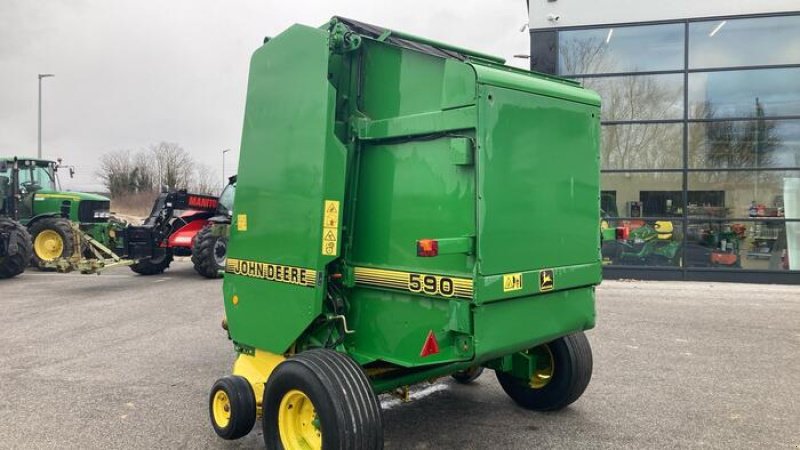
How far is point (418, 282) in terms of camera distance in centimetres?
333

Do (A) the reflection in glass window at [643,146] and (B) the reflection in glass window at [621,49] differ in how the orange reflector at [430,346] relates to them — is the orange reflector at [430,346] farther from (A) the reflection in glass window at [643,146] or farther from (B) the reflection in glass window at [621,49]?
(B) the reflection in glass window at [621,49]

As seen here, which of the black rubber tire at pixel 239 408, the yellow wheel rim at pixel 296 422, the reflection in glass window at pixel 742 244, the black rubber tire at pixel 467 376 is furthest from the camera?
the reflection in glass window at pixel 742 244

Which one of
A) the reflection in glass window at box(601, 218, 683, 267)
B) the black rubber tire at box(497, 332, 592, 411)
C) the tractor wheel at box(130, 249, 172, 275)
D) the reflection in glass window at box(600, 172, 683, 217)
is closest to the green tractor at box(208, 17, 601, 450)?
the black rubber tire at box(497, 332, 592, 411)

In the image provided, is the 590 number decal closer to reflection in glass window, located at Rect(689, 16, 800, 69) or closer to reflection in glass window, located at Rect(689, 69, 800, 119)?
reflection in glass window, located at Rect(689, 69, 800, 119)

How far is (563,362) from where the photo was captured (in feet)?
14.5

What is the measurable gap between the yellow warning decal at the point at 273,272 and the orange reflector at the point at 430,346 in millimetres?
773

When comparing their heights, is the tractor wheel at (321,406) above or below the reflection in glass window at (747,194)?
below

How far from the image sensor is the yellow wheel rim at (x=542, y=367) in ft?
15.0

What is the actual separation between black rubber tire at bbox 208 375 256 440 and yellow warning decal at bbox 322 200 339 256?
114 centimetres

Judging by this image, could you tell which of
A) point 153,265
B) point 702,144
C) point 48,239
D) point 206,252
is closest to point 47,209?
point 48,239

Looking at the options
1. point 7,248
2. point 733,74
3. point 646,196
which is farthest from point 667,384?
point 7,248

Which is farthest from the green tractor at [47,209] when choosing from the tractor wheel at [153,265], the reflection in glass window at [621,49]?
the reflection in glass window at [621,49]

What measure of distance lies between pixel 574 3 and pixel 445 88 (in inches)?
484

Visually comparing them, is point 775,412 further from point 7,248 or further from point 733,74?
point 7,248
